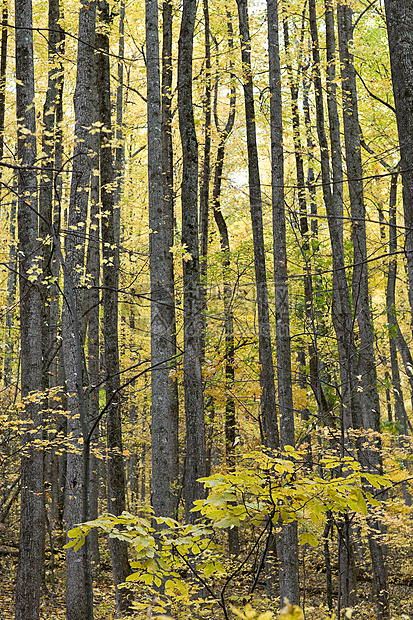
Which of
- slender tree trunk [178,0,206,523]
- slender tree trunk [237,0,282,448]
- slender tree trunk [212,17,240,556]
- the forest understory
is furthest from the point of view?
slender tree trunk [212,17,240,556]

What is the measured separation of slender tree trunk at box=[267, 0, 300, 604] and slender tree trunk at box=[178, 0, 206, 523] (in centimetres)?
115

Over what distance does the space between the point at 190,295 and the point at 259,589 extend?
7.69 meters

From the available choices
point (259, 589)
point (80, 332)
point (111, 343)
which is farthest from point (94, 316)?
point (259, 589)

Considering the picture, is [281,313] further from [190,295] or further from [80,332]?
[80,332]

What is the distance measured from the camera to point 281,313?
7660 millimetres

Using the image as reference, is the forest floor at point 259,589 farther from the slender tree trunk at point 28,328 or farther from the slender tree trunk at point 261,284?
the slender tree trunk at point 261,284

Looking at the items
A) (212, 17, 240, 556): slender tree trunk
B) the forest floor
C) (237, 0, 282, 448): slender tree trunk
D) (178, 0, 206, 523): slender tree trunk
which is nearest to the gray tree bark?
(178, 0, 206, 523): slender tree trunk

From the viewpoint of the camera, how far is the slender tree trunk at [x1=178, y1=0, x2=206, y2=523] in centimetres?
686

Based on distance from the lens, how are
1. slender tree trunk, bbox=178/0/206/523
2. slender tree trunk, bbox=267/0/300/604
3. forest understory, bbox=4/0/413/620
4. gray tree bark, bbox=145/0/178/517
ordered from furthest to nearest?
slender tree trunk, bbox=178/0/206/523
slender tree trunk, bbox=267/0/300/604
gray tree bark, bbox=145/0/178/517
forest understory, bbox=4/0/413/620

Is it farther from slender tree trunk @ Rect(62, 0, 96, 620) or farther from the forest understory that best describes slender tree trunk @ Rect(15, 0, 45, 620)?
slender tree trunk @ Rect(62, 0, 96, 620)

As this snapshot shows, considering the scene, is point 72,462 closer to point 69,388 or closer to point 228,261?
point 69,388

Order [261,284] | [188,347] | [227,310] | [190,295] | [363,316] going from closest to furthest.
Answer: [190,295]
[188,347]
[261,284]
[363,316]
[227,310]

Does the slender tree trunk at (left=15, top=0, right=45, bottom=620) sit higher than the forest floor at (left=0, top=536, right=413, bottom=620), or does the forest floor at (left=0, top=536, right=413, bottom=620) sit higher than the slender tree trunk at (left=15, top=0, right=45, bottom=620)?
the slender tree trunk at (left=15, top=0, right=45, bottom=620)

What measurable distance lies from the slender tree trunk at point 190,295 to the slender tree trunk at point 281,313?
1.15 m
